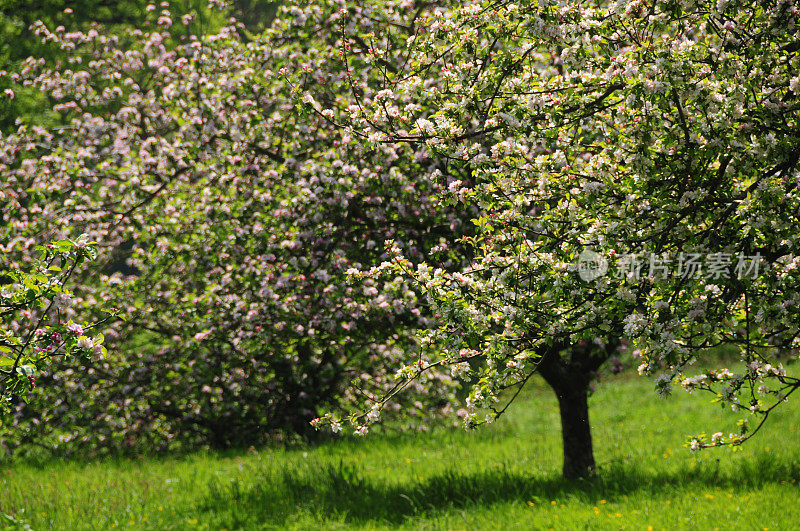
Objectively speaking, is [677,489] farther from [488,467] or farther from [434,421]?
[434,421]

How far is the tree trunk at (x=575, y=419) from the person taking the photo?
31.8ft

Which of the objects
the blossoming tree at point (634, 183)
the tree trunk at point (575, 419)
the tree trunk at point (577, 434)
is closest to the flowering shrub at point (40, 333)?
the blossoming tree at point (634, 183)

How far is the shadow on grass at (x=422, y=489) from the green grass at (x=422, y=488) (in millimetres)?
24

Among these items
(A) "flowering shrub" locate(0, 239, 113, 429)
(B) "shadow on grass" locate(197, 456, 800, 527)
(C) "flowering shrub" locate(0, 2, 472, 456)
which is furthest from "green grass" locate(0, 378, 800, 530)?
(A) "flowering shrub" locate(0, 239, 113, 429)

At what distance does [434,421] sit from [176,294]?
224 inches

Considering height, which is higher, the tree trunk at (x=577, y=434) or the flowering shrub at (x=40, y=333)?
the flowering shrub at (x=40, y=333)

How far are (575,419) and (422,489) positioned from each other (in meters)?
2.29

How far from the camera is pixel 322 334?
1068 cm

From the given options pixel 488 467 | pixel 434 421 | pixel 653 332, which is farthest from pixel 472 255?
pixel 434 421

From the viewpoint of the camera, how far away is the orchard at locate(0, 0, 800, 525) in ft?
16.9

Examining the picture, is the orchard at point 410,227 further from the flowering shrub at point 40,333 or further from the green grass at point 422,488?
the green grass at point 422,488

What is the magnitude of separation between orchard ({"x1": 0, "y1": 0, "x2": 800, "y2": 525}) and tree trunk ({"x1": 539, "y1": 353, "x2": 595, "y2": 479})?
30 mm

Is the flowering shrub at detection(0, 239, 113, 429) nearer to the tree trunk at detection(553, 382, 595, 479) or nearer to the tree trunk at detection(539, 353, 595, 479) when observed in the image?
the tree trunk at detection(539, 353, 595, 479)

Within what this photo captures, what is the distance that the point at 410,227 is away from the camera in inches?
385
